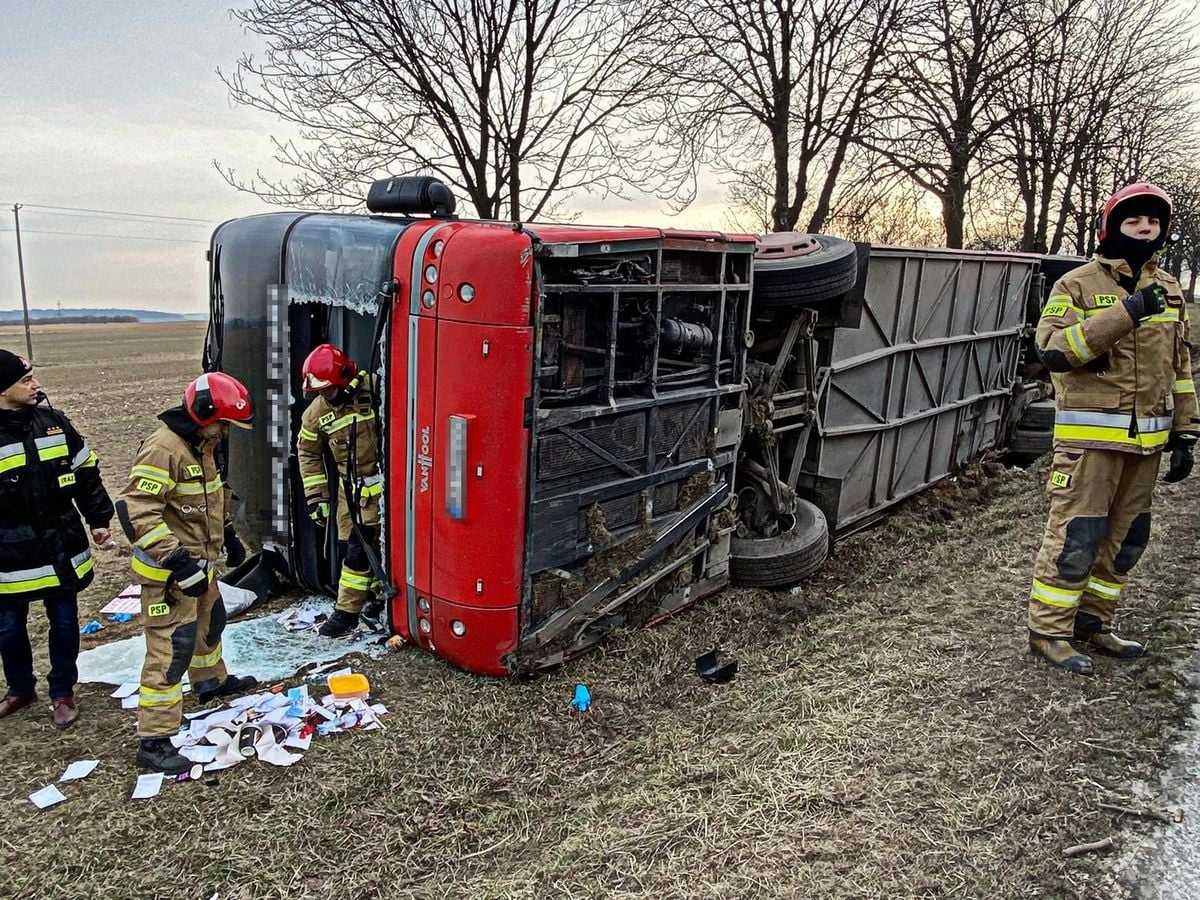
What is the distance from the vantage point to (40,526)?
3.52 metres

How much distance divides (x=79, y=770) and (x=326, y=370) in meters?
2.01

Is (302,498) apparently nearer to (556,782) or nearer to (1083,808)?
(556,782)

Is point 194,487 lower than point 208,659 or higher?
higher

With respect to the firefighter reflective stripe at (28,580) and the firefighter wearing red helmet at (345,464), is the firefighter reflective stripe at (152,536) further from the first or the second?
the firefighter wearing red helmet at (345,464)

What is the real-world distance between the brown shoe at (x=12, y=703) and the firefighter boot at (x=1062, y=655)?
15.8 feet

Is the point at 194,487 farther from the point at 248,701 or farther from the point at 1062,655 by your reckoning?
the point at 1062,655

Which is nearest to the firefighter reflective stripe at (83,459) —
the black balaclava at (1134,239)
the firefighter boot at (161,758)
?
the firefighter boot at (161,758)

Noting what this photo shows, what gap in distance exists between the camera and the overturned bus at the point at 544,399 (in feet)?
12.2

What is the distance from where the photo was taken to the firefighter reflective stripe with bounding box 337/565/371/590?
4438 millimetres

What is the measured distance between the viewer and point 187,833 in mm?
2941

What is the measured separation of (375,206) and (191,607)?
2.70 m

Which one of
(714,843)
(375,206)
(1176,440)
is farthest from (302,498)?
(1176,440)

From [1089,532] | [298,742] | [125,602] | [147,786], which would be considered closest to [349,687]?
[298,742]

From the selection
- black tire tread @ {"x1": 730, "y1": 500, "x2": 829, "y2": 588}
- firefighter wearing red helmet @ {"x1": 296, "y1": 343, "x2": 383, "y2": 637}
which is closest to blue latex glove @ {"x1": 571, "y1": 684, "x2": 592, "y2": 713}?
firefighter wearing red helmet @ {"x1": 296, "y1": 343, "x2": 383, "y2": 637}
